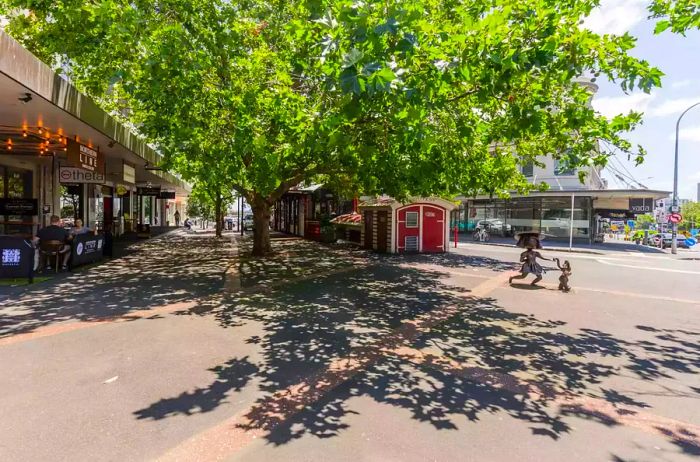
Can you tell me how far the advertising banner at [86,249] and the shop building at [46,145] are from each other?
2.07m

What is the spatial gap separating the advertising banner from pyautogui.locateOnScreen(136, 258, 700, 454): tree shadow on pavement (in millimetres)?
5890

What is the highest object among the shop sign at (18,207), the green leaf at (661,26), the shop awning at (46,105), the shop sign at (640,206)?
the green leaf at (661,26)

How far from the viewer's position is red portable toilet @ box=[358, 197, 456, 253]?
777 inches

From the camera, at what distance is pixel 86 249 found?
12.4 metres

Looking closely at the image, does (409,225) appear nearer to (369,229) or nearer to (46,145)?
(369,229)

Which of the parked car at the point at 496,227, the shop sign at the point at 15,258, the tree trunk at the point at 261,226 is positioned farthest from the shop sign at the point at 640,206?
the shop sign at the point at 15,258

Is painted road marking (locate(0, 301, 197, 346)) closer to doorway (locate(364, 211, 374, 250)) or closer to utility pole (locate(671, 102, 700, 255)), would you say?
doorway (locate(364, 211, 374, 250))

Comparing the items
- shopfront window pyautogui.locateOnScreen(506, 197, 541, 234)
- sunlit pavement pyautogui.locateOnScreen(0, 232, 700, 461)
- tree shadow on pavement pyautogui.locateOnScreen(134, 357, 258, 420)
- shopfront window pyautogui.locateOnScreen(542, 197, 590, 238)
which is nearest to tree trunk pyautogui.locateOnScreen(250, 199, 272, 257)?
sunlit pavement pyautogui.locateOnScreen(0, 232, 700, 461)

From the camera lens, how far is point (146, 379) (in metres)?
4.60

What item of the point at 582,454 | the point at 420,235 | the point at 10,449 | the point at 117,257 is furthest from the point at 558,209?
the point at 10,449

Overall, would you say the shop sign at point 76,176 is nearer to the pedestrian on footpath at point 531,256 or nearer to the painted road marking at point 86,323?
the painted road marking at point 86,323

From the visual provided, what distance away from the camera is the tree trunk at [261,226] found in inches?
645

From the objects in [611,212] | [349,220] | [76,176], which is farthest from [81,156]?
[611,212]

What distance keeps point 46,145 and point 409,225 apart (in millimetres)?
14432
